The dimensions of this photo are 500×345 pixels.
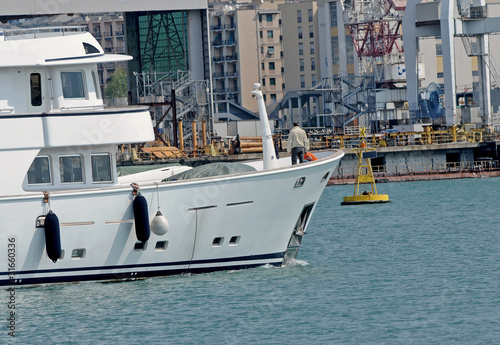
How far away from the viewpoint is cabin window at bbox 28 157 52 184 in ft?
80.1

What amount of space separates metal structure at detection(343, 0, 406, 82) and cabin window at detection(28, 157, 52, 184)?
74.7m

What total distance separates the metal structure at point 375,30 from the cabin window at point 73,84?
241 feet

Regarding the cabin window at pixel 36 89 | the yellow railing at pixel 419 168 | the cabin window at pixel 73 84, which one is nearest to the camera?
the cabin window at pixel 36 89

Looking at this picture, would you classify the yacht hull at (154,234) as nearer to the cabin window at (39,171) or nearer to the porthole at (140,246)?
the porthole at (140,246)

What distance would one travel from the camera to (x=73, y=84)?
25.2 metres

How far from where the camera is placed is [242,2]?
157m

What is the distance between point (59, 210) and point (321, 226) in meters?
19.1

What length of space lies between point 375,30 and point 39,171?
7872cm

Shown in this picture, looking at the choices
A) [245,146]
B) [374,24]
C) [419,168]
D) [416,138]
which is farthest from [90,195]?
[374,24]

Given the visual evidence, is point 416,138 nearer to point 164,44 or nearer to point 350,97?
point 350,97

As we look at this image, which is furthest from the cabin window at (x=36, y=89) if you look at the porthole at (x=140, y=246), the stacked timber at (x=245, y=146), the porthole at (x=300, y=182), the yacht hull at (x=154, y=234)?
the stacked timber at (x=245, y=146)

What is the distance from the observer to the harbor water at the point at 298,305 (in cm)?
2119

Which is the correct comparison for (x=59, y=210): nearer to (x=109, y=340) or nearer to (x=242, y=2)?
(x=109, y=340)

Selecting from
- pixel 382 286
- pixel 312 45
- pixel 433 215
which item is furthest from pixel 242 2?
pixel 382 286
